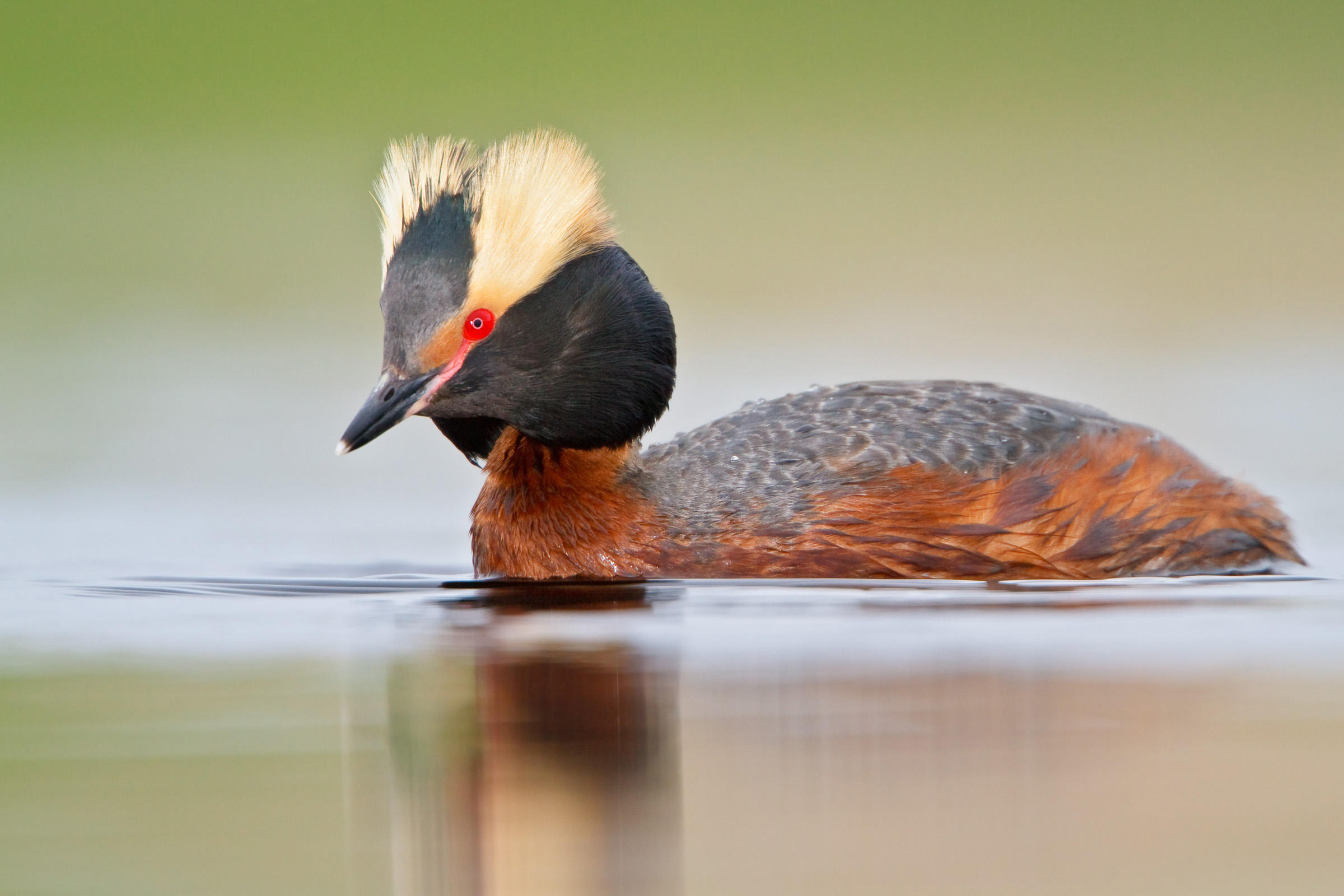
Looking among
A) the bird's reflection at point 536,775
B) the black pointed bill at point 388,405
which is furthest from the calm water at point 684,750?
the black pointed bill at point 388,405

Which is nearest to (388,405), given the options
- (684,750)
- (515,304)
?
(515,304)

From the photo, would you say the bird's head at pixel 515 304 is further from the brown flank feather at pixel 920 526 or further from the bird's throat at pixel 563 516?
the brown flank feather at pixel 920 526

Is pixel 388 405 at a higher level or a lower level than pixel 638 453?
higher

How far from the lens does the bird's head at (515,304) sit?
26.7 ft

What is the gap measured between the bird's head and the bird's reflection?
2.41 metres

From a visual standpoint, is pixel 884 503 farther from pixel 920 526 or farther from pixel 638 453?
pixel 638 453

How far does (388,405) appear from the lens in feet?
26.3

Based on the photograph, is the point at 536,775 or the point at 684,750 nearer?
the point at 536,775

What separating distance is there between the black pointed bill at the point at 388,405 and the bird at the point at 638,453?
0.01m

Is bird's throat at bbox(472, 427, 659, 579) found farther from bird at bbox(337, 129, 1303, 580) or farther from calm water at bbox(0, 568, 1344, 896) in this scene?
calm water at bbox(0, 568, 1344, 896)

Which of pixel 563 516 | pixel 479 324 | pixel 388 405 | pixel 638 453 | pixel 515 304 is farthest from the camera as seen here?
pixel 638 453

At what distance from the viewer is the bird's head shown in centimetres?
812

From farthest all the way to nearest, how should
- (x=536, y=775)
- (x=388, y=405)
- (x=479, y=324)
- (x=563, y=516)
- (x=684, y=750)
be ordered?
(x=563, y=516)
(x=479, y=324)
(x=388, y=405)
(x=684, y=750)
(x=536, y=775)

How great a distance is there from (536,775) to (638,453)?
16.0 ft
